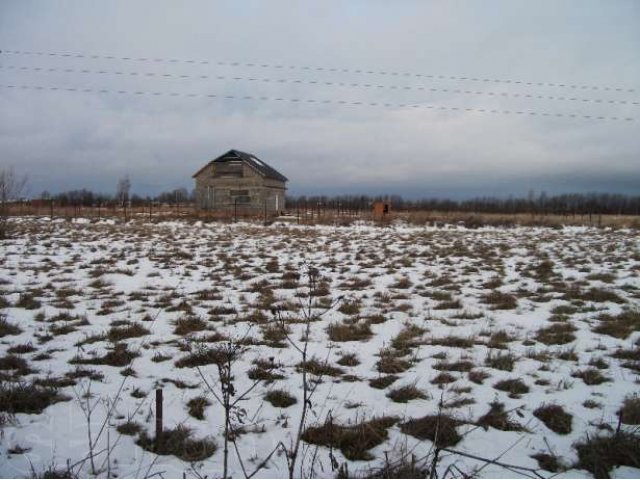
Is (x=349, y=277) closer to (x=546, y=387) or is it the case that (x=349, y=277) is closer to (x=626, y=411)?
(x=546, y=387)

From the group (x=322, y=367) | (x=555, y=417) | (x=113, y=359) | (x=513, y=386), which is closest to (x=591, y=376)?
(x=513, y=386)

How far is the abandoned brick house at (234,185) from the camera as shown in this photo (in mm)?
34438

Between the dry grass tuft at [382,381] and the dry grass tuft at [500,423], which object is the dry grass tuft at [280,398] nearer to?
the dry grass tuft at [382,381]

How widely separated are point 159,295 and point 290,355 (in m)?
4.01

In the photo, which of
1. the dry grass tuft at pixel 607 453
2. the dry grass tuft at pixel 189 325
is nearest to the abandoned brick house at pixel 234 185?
the dry grass tuft at pixel 189 325

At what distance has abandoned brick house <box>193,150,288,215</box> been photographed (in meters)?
34.4

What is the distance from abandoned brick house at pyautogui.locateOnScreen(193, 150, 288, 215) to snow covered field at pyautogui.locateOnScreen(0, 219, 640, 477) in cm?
2408

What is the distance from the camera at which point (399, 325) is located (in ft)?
21.1

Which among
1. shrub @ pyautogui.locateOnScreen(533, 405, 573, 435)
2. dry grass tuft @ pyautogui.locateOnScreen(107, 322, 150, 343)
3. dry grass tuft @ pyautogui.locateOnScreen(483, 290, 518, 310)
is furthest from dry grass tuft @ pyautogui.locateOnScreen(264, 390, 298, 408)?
dry grass tuft @ pyautogui.locateOnScreen(483, 290, 518, 310)

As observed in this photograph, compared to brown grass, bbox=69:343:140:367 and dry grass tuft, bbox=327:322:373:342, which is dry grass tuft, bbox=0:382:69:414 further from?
dry grass tuft, bbox=327:322:373:342

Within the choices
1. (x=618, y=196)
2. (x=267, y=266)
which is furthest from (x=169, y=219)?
(x=618, y=196)

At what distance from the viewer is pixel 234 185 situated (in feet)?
114

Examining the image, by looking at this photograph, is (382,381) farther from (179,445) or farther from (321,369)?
(179,445)

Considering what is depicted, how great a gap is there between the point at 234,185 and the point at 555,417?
108 feet
